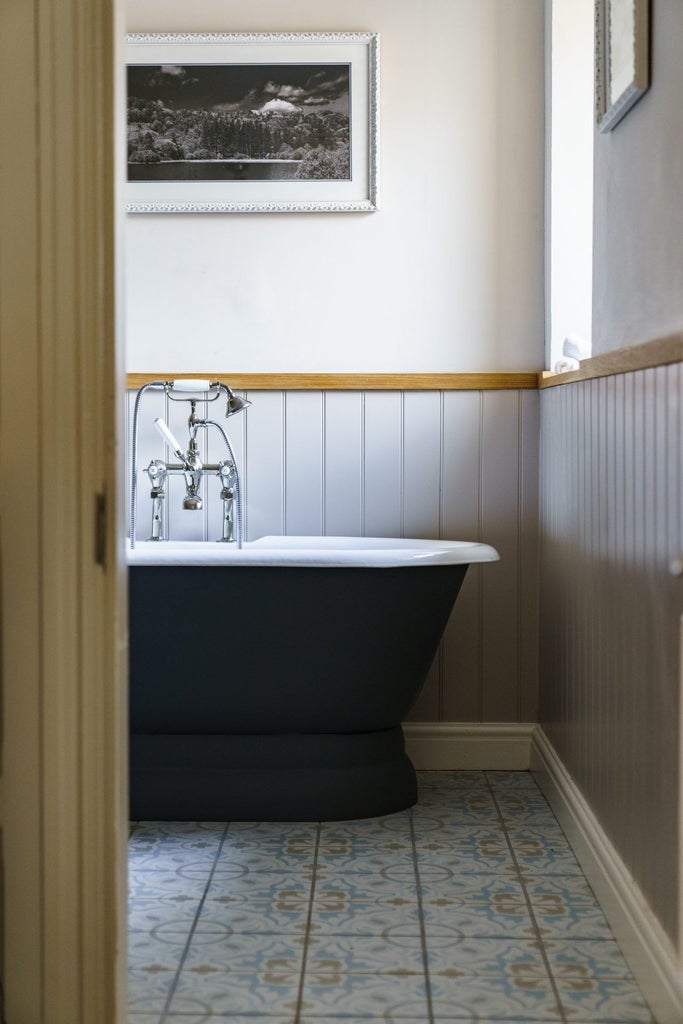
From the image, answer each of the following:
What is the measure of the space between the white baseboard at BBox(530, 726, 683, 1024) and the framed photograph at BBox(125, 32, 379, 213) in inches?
63.4

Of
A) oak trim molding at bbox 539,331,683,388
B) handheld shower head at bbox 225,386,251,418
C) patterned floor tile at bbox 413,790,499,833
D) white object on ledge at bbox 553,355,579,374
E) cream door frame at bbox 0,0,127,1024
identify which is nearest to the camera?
cream door frame at bbox 0,0,127,1024

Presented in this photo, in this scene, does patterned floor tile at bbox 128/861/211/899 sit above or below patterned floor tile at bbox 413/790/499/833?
below

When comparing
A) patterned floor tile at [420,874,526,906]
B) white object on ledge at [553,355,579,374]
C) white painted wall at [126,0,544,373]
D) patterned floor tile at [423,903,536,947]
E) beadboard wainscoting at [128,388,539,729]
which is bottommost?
patterned floor tile at [420,874,526,906]

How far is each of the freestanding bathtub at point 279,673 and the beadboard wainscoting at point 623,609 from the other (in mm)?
290

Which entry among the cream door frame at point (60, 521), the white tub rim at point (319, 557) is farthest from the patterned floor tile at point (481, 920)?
the cream door frame at point (60, 521)

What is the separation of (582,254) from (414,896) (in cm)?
169

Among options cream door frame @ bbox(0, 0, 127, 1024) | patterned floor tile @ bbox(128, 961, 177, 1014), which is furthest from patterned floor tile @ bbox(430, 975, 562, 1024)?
cream door frame @ bbox(0, 0, 127, 1024)

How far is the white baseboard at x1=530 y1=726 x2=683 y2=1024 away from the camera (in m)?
1.50

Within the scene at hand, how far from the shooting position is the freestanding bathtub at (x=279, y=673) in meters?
2.29

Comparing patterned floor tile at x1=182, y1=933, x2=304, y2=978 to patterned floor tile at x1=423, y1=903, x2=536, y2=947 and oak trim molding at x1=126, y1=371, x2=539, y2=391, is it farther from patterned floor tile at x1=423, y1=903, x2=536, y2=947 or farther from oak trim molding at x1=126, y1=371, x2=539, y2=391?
oak trim molding at x1=126, y1=371, x2=539, y2=391

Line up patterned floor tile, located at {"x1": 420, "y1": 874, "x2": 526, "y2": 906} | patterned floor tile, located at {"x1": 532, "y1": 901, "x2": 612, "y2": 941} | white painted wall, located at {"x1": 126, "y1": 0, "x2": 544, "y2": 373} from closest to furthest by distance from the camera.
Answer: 1. patterned floor tile, located at {"x1": 532, "y1": 901, "x2": 612, "y2": 941}
2. patterned floor tile, located at {"x1": 420, "y1": 874, "x2": 526, "y2": 906}
3. white painted wall, located at {"x1": 126, "y1": 0, "x2": 544, "y2": 373}

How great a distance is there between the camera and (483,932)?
1850 mm

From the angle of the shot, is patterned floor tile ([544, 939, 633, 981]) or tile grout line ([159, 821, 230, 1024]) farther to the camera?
patterned floor tile ([544, 939, 633, 981])

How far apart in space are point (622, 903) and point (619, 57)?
1491 millimetres
